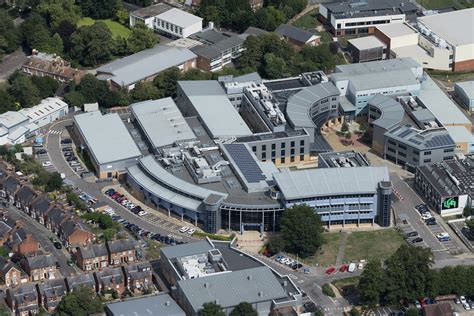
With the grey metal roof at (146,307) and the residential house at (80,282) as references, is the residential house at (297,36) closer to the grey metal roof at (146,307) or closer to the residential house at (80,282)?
the residential house at (80,282)

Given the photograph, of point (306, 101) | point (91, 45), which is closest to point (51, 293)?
point (306, 101)

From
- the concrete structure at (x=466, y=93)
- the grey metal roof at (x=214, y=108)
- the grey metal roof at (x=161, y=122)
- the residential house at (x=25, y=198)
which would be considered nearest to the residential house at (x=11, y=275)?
the residential house at (x=25, y=198)

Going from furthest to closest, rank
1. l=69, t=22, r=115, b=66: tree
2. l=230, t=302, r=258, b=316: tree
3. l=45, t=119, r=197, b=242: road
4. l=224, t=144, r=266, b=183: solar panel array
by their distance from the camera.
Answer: l=69, t=22, r=115, b=66: tree → l=224, t=144, r=266, b=183: solar panel array → l=45, t=119, r=197, b=242: road → l=230, t=302, r=258, b=316: tree

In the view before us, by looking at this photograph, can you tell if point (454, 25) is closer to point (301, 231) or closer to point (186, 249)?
point (301, 231)

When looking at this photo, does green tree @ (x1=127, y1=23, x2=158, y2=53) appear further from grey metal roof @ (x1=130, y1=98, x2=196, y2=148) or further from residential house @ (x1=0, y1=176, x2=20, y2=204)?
residential house @ (x1=0, y1=176, x2=20, y2=204)

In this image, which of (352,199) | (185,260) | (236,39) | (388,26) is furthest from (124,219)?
(388,26)

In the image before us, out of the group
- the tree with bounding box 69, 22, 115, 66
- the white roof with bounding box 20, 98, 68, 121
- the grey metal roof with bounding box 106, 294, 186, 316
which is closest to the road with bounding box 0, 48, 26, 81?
the tree with bounding box 69, 22, 115, 66

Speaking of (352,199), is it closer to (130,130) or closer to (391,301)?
(391,301)
